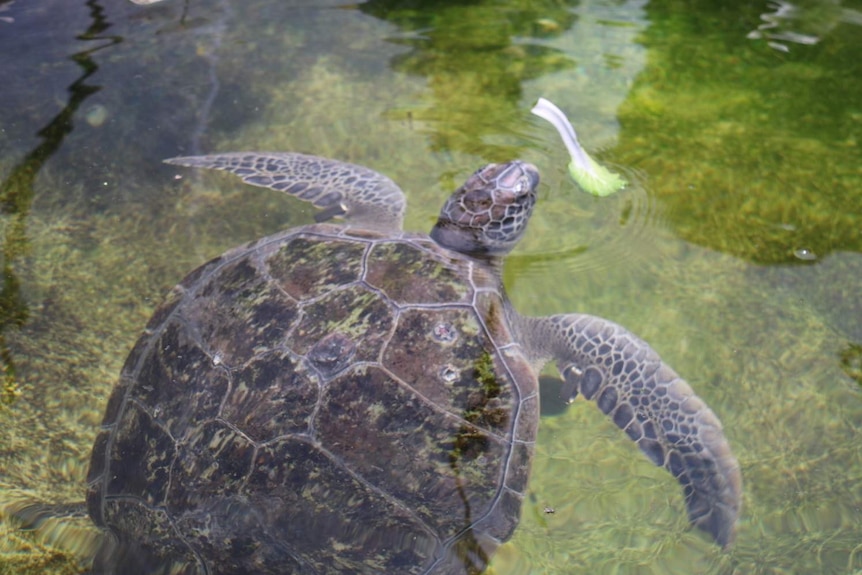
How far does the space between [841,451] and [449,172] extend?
95.6 inches

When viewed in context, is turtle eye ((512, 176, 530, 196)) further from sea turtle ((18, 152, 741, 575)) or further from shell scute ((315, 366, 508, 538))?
shell scute ((315, 366, 508, 538))

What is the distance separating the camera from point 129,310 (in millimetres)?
3486

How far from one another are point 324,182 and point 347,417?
1893mm

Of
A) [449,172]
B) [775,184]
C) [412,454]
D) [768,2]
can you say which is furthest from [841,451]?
[768,2]

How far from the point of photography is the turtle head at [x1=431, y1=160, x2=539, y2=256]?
327 cm

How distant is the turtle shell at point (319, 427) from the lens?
7.41 feet

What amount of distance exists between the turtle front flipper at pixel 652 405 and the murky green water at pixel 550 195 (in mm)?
107

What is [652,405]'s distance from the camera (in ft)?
9.66

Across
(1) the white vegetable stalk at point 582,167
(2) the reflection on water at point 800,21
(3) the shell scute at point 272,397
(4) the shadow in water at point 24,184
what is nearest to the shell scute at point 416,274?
(3) the shell scute at point 272,397

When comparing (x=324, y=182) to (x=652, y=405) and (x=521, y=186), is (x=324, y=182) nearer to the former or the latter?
(x=521, y=186)

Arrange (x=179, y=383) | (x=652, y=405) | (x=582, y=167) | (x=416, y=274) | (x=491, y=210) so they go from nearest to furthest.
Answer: (x=179, y=383)
(x=416, y=274)
(x=652, y=405)
(x=491, y=210)
(x=582, y=167)

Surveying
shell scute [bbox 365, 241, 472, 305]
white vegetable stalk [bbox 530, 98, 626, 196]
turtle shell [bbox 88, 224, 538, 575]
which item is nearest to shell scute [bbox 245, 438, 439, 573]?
turtle shell [bbox 88, 224, 538, 575]

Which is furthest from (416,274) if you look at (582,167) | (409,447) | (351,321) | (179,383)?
(582,167)

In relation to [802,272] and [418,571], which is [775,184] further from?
[418,571]
